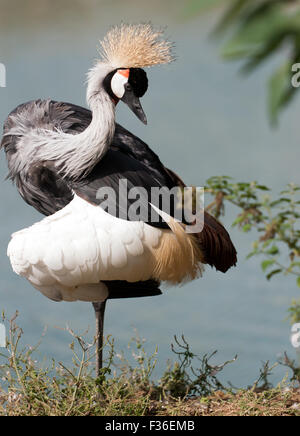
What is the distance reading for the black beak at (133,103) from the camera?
284 cm

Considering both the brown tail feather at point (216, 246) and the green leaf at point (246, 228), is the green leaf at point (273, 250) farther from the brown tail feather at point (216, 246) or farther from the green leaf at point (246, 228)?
the brown tail feather at point (216, 246)

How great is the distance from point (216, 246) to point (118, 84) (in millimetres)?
859

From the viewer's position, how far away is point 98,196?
2.68 metres

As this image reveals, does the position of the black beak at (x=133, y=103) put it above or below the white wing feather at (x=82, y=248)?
above

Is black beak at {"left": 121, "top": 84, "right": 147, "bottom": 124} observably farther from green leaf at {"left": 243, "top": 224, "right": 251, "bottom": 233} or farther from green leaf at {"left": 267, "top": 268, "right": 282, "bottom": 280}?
green leaf at {"left": 267, "top": 268, "right": 282, "bottom": 280}

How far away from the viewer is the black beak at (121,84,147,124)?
112 inches

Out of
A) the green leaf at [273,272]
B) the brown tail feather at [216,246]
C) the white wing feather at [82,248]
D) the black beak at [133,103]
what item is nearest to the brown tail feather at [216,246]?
the brown tail feather at [216,246]

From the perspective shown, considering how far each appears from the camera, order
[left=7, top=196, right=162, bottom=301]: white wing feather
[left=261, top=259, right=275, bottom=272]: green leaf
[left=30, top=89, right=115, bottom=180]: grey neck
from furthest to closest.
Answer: [left=261, top=259, right=275, bottom=272]: green leaf → [left=30, top=89, right=115, bottom=180]: grey neck → [left=7, top=196, right=162, bottom=301]: white wing feather

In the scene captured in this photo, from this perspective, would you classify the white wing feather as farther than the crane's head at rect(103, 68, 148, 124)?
No

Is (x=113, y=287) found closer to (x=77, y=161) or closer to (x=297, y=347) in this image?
(x=77, y=161)

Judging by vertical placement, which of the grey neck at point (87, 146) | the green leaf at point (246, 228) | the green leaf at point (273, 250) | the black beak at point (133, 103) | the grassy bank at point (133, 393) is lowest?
the grassy bank at point (133, 393)

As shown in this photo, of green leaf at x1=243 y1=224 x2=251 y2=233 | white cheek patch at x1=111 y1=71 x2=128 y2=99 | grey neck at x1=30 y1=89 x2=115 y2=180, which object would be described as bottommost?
green leaf at x1=243 y1=224 x2=251 y2=233

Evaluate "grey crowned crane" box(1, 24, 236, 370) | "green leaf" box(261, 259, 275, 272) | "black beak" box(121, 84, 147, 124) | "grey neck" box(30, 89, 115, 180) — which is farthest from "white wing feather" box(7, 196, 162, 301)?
"green leaf" box(261, 259, 275, 272)

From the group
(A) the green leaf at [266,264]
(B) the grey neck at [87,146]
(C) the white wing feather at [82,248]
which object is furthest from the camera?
(A) the green leaf at [266,264]
